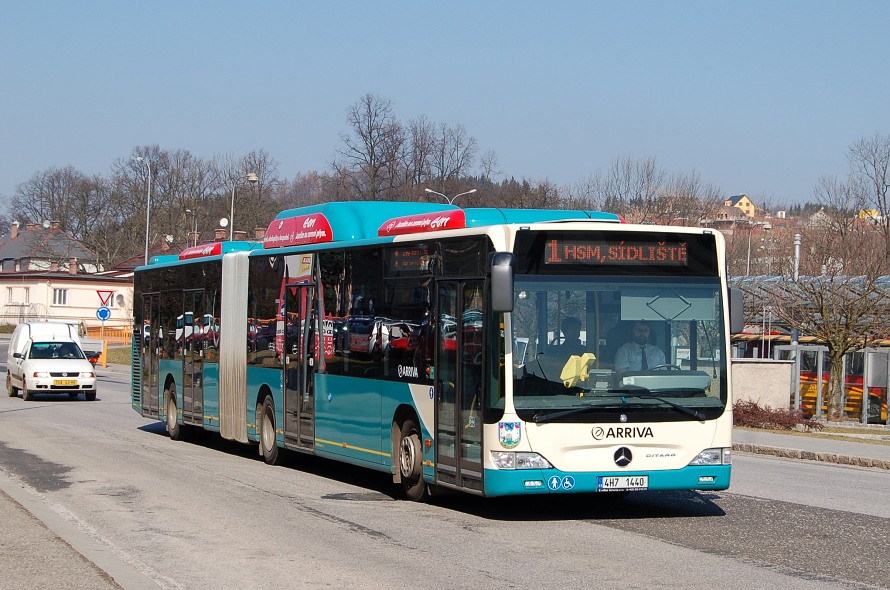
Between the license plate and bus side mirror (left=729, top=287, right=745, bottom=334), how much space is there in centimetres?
172

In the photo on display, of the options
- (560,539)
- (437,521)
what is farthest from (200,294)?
(560,539)

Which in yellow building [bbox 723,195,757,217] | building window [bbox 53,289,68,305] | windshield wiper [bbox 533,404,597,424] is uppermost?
yellow building [bbox 723,195,757,217]

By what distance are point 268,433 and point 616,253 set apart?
24.5 feet

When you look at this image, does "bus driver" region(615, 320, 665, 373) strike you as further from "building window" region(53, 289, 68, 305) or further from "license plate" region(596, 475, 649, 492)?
"building window" region(53, 289, 68, 305)

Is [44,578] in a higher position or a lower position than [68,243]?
lower

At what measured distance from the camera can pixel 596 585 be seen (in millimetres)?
8484

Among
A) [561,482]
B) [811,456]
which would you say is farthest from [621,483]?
[811,456]

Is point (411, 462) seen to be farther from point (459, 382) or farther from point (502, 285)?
point (502, 285)

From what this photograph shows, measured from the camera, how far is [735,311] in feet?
39.6

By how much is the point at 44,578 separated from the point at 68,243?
105681 millimetres

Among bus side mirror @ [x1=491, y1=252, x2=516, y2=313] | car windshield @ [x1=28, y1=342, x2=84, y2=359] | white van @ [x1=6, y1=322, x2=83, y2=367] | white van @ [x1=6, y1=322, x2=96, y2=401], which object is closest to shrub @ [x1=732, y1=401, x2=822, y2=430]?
bus side mirror @ [x1=491, y1=252, x2=516, y2=313]

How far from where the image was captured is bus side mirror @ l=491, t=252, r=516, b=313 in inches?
432

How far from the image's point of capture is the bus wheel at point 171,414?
2208 centimetres

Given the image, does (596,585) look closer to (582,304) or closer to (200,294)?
(582,304)
